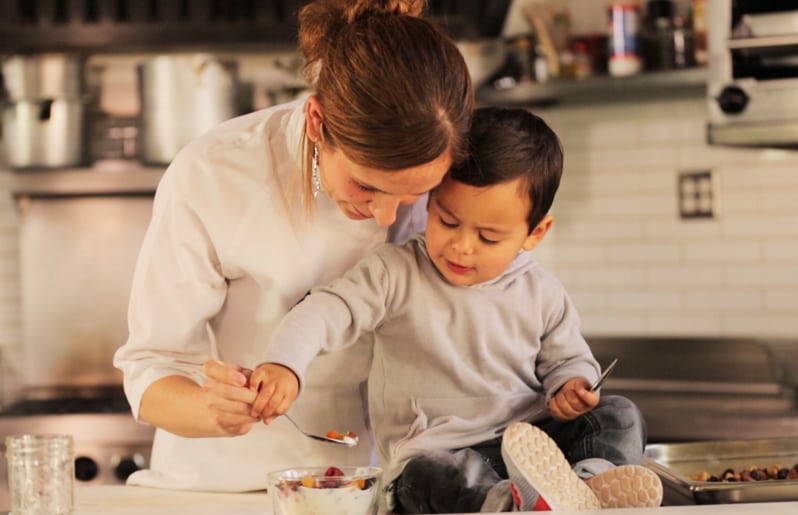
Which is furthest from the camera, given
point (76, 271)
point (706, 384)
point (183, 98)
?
point (76, 271)

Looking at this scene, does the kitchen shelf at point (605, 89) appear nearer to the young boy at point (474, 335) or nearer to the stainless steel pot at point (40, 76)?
the stainless steel pot at point (40, 76)

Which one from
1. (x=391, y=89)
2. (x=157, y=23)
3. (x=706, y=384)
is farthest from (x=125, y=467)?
(x=391, y=89)

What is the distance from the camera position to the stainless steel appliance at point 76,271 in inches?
171

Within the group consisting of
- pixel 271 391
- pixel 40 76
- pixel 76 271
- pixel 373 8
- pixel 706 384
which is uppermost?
pixel 373 8

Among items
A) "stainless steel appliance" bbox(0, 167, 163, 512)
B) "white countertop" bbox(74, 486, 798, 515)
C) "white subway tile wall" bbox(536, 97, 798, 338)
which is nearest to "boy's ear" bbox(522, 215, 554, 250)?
"white countertop" bbox(74, 486, 798, 515)

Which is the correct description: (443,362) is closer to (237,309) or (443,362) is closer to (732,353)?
(237,309)

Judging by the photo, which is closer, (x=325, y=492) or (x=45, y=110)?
(x=325, y=492)

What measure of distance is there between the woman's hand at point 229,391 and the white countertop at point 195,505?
13 centimetres

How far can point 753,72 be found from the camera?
3605 mm

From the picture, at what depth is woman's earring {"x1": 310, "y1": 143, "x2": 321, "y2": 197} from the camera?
197 centimetres

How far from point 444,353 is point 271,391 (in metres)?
0.42

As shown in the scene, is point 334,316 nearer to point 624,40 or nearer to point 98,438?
point 98,438

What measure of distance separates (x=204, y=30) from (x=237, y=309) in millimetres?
2428

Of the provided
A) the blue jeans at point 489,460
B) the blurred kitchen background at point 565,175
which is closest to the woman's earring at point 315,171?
the blue jeans at point 489,460
